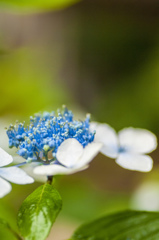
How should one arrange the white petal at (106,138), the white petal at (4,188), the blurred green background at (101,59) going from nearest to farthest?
the white petal at (4,188) → the white petal at (106,138) → the blurred green background at (101,59)

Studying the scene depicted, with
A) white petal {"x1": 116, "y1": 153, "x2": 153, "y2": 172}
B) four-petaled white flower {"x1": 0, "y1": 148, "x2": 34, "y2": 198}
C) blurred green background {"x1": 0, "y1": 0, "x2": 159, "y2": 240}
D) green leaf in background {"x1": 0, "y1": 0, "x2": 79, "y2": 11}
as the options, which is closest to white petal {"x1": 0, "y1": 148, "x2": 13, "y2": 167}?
four-petaled white flower {"x1": 0, "y1": 148, "x2": 34, "y2": 198}

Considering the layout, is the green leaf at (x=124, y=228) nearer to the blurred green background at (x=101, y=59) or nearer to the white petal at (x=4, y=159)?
the white petal at (x=4, y=159)

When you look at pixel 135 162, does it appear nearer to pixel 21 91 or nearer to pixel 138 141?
pixel 138 141

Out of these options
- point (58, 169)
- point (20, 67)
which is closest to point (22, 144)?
point (58, 169)

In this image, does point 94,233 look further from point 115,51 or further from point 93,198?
point 115,51

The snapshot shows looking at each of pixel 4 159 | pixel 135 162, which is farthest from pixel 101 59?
pixel 4 159

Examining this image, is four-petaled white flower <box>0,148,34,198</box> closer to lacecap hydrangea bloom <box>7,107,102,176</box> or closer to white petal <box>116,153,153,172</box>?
lacecap hydrangea bloom <box>7,107,102,176</box>

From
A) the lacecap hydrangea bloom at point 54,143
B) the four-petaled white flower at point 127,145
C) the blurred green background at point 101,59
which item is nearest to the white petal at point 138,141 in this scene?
the four-petaled white flower at point 127,145
